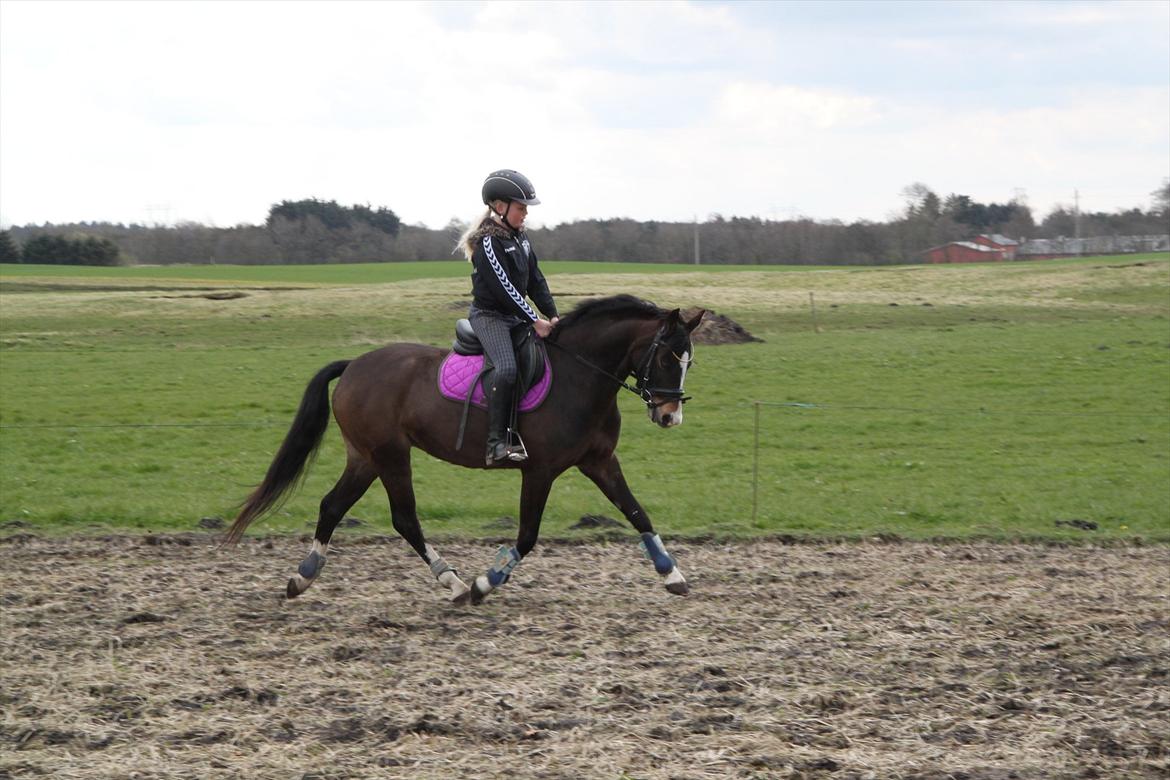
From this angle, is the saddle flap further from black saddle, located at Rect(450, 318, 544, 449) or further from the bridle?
the bridle

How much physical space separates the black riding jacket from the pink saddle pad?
41 cm

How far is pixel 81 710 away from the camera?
19.9 feet

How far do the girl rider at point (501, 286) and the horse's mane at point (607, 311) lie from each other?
214mm

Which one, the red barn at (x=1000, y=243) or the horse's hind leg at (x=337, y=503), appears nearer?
the horse's hind leg at (x=337, y=503)

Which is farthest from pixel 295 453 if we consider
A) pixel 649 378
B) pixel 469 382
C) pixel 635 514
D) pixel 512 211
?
pixel 649 378

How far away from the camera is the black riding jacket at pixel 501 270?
8367 mm

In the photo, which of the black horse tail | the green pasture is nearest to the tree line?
the green pasture

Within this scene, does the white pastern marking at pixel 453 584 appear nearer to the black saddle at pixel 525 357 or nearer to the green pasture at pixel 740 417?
the black saddle at pixel 525 357

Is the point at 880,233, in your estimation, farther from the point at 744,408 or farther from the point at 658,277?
the point at 744,408

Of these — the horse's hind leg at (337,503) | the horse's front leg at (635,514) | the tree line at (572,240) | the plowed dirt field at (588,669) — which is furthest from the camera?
the tree line at (572,240)

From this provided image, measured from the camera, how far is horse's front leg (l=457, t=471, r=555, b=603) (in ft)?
27.9

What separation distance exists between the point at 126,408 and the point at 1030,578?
1657 centimetres

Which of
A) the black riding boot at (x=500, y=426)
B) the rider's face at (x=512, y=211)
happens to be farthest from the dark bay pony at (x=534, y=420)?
the rider's face at (x=512, y=211)

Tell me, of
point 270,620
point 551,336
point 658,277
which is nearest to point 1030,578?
point 551,336
